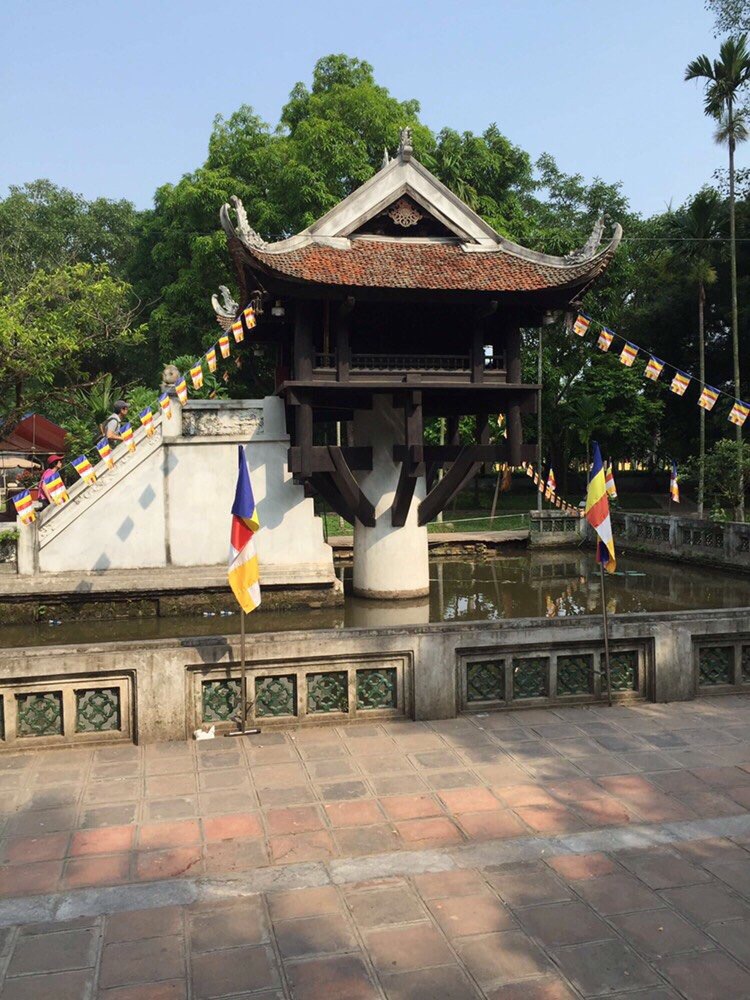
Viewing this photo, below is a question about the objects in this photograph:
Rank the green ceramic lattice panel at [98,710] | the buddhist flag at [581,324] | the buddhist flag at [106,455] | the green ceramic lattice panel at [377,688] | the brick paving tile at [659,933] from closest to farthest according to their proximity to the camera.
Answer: the brick paving tile at [659,933], the green ceramic lattice panel at [98,710], the green ceramic lattice panel at [377,688], the buddhist flag at [106,455], the buddhist flag at [581,324]

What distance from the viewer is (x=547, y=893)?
149 inches

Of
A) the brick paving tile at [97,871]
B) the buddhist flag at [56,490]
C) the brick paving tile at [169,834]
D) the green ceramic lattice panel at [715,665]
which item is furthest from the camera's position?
the buddhist flag at [56,490]

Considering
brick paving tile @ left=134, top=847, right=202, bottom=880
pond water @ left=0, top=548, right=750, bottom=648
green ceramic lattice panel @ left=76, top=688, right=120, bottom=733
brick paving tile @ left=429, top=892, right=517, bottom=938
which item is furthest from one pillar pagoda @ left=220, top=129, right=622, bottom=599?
brick paving tile @ left=429, top=892, right=517, bottom=938

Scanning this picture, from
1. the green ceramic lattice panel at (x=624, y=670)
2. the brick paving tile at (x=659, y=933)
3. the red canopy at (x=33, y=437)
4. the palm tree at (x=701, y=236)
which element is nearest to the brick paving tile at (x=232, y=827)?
the brick paving tile at (x=659, y=933)

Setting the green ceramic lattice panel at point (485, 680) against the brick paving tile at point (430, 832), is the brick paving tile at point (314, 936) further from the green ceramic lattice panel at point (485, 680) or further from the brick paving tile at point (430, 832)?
the green ceramic lattice panel at point (485, 680)

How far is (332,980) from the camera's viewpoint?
315 cm

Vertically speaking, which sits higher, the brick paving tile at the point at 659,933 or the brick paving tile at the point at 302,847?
the brick paving tile at the point at 302,847

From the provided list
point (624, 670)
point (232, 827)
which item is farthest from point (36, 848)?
point (624, 670)

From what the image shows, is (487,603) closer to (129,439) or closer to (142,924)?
(129,439)

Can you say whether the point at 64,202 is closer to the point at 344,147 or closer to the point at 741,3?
the point at 344,147

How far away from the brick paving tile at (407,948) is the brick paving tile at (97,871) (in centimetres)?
135

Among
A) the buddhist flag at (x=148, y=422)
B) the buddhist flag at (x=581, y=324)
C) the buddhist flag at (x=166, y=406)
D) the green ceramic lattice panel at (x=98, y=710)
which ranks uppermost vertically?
the buddhist flag at (x=581, y=324)

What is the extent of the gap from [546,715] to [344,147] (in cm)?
2514

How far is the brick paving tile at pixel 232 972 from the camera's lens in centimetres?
310
